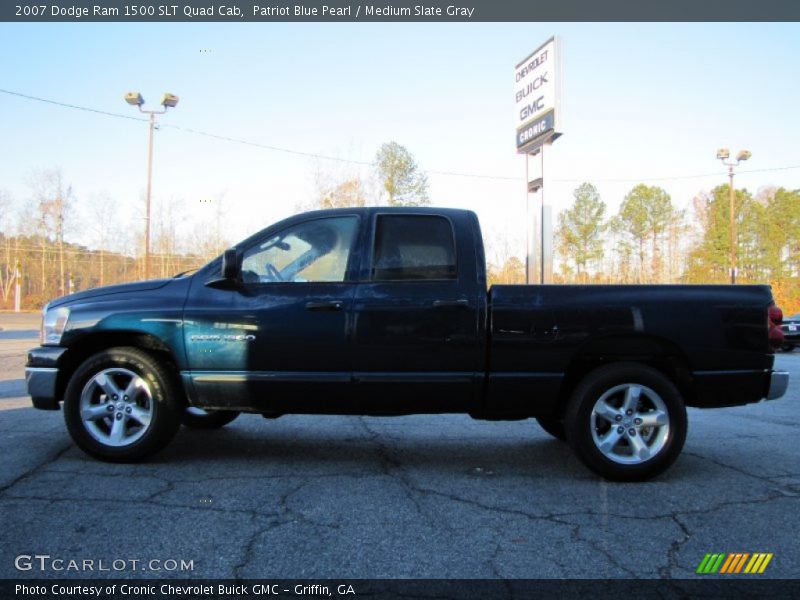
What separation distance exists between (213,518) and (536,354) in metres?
2.37

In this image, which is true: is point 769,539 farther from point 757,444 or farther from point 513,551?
point 757,444

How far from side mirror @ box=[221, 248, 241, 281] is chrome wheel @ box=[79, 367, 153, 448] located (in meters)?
1.00

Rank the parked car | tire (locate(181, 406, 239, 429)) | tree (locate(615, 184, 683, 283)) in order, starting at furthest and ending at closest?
tree (locate(615, 184, 683, 283)), the parked car, tire (locate(181, 406, 239, 429))

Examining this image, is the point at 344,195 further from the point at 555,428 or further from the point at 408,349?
the point at 408,349

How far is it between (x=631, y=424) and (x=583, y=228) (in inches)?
1818

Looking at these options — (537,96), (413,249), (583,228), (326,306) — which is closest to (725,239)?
(583,228)

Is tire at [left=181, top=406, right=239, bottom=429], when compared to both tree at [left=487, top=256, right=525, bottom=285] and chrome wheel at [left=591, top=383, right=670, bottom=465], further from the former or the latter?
tree at [left=487, top=256, right=525, bottom=285]

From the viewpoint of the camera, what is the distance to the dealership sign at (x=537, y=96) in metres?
18.3

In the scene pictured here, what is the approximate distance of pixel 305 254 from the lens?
461cm

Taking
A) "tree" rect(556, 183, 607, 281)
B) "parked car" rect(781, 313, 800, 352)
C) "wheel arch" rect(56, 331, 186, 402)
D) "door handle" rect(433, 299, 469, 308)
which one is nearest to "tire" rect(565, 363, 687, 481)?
"door handle" rect(433, 299, 469, 308)

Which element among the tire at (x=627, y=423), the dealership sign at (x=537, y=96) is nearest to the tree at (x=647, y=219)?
the dealership sign at (x=537, y=96)

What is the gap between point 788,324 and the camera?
65.4 ft

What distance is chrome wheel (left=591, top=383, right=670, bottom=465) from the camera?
13.9ft

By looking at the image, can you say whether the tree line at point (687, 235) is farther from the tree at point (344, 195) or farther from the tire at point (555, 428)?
the tire at point (555, 428)
